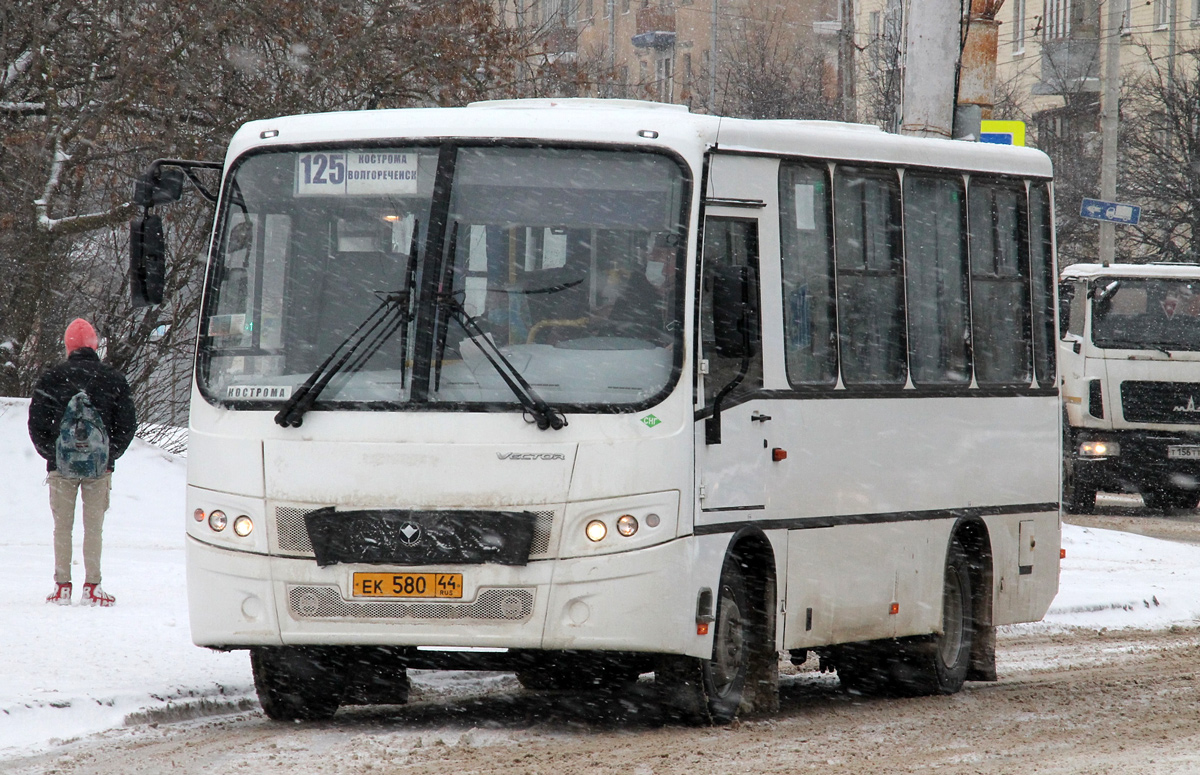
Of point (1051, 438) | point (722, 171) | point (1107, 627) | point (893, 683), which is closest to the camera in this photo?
point (722, 171)

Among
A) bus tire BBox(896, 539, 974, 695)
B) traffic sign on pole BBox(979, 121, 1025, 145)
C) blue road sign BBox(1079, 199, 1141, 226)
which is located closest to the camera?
bus tire BBox(896, 539, 974, 695)

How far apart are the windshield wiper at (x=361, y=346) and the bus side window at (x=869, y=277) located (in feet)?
8.22

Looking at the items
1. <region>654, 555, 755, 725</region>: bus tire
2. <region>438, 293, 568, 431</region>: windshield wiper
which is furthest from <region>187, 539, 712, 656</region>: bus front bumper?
<region>438, 293, 568, 431</region>: windshield wiper

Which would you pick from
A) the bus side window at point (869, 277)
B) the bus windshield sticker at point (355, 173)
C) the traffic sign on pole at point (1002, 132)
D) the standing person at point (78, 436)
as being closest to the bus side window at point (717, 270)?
the bus side window at point (869, 277)

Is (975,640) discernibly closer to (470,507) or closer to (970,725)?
(970,725)

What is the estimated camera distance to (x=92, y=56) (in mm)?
20312

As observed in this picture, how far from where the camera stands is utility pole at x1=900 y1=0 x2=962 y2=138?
16.0 metres

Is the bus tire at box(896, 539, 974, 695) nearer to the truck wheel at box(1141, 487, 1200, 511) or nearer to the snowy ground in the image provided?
the snowy ground

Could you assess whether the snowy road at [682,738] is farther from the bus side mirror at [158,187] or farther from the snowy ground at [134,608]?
the bus side mirror at [158,187]

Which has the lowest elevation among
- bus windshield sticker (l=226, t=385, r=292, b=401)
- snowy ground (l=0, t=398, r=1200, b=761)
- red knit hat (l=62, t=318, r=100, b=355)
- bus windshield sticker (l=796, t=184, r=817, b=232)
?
snowy ground (l=0, t=398, r=1200, b=761)

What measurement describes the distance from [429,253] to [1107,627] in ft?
26.0

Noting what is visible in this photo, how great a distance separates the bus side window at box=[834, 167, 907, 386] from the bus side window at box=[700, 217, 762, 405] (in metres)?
0.91

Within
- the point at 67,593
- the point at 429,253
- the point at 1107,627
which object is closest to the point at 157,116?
the point at 67,593

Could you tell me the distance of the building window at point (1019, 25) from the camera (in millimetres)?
54188
